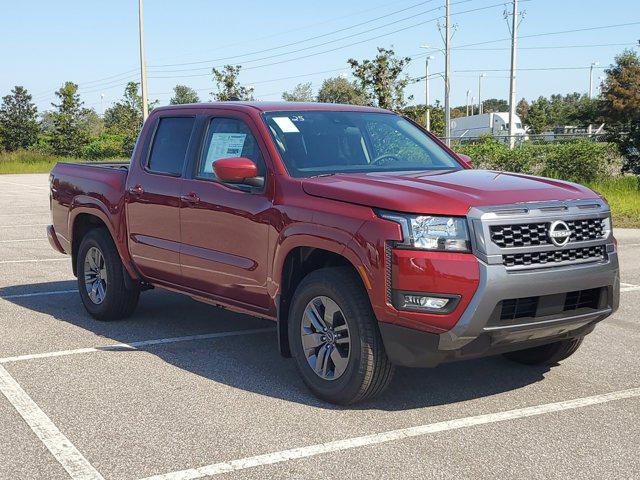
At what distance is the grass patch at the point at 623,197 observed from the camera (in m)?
15.8

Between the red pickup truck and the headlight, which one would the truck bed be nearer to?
the red pickup truck

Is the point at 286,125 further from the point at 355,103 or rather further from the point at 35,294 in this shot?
the point at 355,103

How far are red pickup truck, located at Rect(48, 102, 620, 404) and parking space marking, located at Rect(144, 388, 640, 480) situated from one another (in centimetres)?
38

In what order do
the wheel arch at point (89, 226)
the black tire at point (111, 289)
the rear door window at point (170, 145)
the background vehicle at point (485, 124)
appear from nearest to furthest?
the rear door window at point (170, 145)
the wheel arch at point (89, 226)
the black tire at point (111, 289)
the background vehicle at point (485, 124)

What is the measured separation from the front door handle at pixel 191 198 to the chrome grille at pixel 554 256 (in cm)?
249

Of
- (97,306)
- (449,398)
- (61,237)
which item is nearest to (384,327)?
(449,398)

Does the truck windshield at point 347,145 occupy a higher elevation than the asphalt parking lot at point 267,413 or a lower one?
higher

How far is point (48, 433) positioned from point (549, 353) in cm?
332

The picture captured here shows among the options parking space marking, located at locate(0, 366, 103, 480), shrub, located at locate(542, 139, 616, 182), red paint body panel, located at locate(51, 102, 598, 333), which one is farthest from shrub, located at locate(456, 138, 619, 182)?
parking space marking, located at locate(0, 366, 103, 480)

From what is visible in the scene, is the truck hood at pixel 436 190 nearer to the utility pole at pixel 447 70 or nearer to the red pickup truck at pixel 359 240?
the red pickup truck at pixel 359 240

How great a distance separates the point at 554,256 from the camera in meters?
4.81

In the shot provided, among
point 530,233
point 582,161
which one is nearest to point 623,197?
point 582,161

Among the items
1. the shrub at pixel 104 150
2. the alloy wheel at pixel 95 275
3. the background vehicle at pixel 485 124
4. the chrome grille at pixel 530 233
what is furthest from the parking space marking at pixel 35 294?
the background vehicle at pixel 485 124

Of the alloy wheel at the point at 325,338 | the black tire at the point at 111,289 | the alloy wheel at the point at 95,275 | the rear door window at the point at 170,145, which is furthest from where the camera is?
the alloy wheel at the point at 95,275
